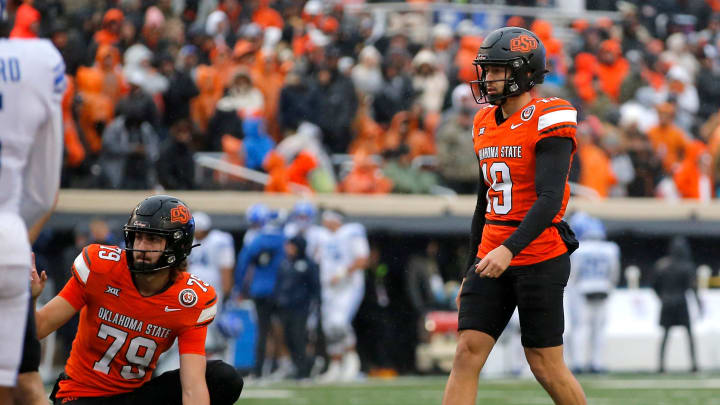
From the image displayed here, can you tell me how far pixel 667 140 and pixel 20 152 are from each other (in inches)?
528

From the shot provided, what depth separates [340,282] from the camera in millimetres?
13633

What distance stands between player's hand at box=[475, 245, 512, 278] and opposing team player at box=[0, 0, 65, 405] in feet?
6.32

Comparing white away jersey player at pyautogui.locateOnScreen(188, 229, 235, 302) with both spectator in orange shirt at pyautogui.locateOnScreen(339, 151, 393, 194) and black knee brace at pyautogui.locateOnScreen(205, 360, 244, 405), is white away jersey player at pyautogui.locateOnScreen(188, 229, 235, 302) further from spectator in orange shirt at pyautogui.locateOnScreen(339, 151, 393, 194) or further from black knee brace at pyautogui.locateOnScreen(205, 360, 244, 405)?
black knee brace at pyautogui.locateOnScreen(205, 360, 244, 405)

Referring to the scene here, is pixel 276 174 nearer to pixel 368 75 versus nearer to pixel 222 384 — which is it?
pixel 368 75

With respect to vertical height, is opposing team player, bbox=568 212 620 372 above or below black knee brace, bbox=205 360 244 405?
below

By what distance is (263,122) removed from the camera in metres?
14.4

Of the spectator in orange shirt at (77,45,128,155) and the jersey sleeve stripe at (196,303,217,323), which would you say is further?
the spectator in orange shirt at (77,45,128,155)

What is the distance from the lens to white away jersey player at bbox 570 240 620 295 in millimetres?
13906

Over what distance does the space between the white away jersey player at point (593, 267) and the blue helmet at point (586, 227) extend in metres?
0.07

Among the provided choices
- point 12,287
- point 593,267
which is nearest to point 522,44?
point 12,287

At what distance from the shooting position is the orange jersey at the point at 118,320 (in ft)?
16.8

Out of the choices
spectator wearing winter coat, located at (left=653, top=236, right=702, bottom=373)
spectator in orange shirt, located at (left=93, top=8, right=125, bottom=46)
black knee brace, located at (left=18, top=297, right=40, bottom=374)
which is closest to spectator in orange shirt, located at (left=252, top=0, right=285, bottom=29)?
spectator in orange shirt, located at (left=93, top=8, right=125, bottom=46)

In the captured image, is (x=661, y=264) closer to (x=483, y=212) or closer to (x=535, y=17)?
(x=535, y=17)

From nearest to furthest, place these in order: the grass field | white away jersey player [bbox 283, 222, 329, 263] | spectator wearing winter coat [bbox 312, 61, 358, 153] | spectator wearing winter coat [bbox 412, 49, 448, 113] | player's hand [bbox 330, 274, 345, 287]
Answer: the grass field, white away jersey player [bbox 283, 222, 329, 263], player's hand [bbox 330, 274, 345, 287], spectator wearing winter coat [bbox 312, 61, 358, 153], spectator wearing winter coat [bbox 412, 49, 448, 113]
